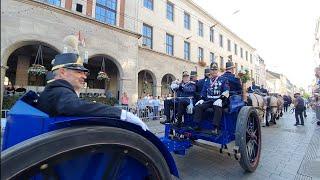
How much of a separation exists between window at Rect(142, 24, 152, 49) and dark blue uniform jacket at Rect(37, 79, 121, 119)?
1906 cm

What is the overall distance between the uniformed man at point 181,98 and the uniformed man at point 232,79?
34.8 inches

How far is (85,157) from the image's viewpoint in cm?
181

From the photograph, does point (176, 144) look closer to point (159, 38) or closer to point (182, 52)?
point (159, 38)

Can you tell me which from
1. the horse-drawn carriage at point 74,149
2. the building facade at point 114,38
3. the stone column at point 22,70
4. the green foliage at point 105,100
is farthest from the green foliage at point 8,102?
the horse-drawn carriage at point 74,149

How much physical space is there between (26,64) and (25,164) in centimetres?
1705

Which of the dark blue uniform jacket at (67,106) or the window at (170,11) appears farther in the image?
the window at (170,11)

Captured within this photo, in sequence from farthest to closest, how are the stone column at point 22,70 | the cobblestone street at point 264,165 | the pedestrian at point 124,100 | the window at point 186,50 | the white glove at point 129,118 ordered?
the window at point 186,50
the pedestrian at point 124,100
the stone column at point 22,70
the cobblestone street at point 264,165
the white glove at point 129,118

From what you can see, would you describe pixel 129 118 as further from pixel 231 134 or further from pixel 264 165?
pixel 264 165

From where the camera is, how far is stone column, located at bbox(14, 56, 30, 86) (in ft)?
52.0

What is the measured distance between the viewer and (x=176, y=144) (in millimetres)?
4441

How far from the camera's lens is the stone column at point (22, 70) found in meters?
15.9

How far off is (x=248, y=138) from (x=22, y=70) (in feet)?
51.4

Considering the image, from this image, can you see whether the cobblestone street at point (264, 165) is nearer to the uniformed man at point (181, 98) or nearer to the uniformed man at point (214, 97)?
the uniformed man at point (214, 97)

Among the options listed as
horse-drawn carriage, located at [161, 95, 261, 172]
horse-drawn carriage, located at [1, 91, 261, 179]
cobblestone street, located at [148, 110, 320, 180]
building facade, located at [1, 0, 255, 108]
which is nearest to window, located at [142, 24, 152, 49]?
building facade, located at [1, 0, 255, 108]
